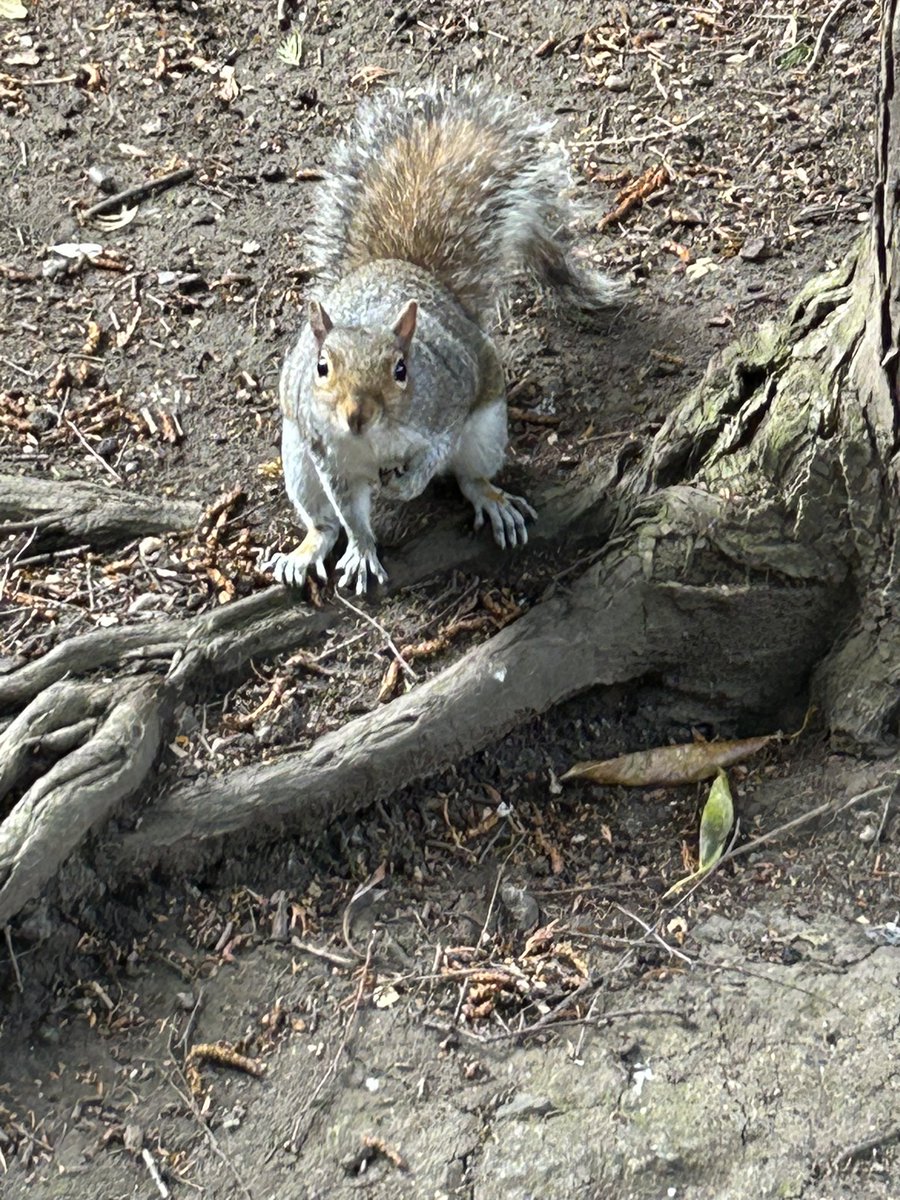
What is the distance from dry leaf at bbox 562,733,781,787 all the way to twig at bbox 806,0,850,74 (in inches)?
83.3

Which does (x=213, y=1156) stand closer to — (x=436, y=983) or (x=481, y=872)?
(x=436, y=983)

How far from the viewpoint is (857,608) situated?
8.07ft

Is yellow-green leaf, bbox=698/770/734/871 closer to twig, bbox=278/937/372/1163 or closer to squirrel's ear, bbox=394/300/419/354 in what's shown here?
twig, bbox=278/937/372/1163

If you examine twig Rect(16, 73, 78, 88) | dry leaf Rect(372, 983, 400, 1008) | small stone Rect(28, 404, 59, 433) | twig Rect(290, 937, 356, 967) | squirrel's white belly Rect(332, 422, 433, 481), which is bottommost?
dry leaf Rect(372, 983, 400, 1008)

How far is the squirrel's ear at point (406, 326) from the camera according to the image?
93.2 inches

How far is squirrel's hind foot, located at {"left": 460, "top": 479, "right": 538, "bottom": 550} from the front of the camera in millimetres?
2746

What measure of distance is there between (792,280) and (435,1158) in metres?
2.23

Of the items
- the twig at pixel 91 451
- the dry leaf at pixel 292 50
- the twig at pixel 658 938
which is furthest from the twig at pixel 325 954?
the dry leaf at pixel 292 50

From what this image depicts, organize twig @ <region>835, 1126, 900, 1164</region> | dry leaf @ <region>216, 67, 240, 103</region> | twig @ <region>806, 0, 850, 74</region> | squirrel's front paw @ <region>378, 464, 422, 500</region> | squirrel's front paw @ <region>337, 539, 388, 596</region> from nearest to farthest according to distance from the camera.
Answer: twig @ <region>835, 1126, 900, 1164</region>
squirrel's front paw @ <region>378, 464, 422, 500</region>
squirrel's front paw @ <region>337, 539, 388, 596</region>
twig @ <region>806, 0, 850, 74</region>
dry leaf @ <region>216, 67, 240, 103</region>

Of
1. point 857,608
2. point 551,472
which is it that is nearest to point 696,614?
point 857,608

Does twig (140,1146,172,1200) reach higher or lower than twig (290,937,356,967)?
lower

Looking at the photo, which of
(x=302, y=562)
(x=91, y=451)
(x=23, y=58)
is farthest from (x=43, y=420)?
(x=23, y=58)

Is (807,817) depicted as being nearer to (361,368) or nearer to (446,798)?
(446,798)

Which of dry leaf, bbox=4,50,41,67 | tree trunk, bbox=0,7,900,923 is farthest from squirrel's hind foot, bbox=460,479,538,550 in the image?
dry leaf, bbox=4,50,41,67
